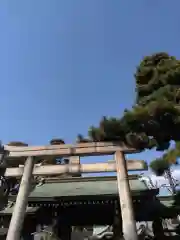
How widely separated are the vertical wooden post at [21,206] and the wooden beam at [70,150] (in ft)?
1.22

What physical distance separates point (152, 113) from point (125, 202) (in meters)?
2.78

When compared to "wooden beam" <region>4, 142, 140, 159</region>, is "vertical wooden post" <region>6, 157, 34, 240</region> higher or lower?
lower

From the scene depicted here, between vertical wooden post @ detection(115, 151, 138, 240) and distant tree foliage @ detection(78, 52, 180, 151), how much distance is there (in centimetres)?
72

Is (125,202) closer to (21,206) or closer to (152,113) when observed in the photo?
(152,113)

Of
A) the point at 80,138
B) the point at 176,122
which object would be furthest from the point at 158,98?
the point at 80,138

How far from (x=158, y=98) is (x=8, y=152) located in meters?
5.78

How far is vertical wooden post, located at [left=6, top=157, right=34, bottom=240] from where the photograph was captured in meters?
7.27

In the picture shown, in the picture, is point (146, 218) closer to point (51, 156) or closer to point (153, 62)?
point (51, 156)

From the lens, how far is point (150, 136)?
823cm

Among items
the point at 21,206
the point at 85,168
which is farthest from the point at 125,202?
the point at 21,206

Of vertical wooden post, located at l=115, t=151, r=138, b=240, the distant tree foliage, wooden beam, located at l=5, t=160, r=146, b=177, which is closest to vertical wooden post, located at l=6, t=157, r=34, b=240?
wooden beam, located at l=5, t=160, r=146, b=177

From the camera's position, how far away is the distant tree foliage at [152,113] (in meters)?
7.30

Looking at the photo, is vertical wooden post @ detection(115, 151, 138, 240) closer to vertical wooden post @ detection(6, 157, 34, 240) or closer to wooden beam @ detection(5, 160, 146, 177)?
wooden beam @ detection(5, 160, 146, 177)

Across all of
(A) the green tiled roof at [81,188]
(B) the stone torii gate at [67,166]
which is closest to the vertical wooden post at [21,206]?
(B) the stone torii gate at [67,166]
